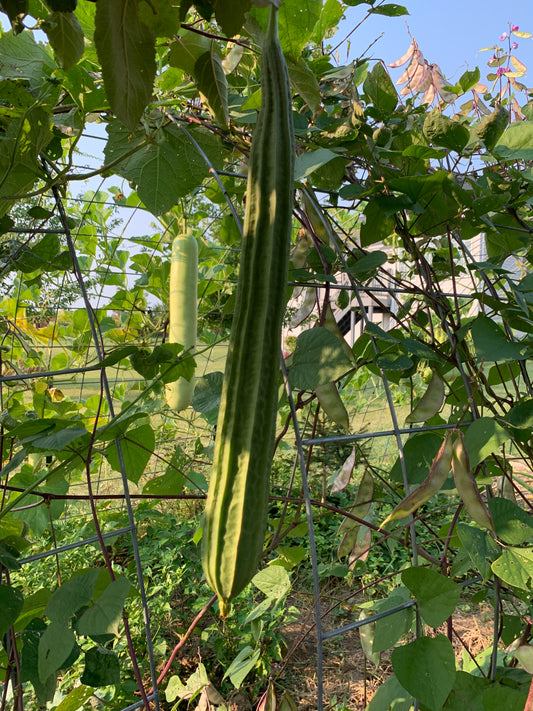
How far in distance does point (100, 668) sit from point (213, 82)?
2.53ft

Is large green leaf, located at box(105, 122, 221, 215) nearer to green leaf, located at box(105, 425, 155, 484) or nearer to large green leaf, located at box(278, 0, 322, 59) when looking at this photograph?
large green leaf, located at box(278, 0, 322, 59)

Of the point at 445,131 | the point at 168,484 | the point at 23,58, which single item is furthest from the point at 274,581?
the point at 23,58

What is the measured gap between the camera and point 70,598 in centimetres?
63

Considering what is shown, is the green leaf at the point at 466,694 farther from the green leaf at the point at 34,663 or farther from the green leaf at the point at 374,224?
the green leaf at the point at 374,224

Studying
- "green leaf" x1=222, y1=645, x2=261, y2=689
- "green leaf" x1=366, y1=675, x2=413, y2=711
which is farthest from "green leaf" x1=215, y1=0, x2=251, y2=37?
"green leaf" x1=222, y1=645, x2=261, y2=689

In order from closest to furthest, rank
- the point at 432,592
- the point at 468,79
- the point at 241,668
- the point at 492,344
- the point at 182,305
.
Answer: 1. the point at 432,592
2. the point at 492,344
3. the point at 468,79
4. the point at 182,305
5. the point at 241,668

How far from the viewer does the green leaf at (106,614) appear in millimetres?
597

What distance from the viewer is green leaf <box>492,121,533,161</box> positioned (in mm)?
876

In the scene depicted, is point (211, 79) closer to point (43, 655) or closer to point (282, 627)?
point (43, 655)

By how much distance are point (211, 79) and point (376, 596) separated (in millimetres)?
2308

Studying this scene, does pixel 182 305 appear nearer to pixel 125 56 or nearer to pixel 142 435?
pixel 142 435

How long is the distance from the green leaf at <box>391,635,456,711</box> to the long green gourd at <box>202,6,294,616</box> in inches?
13.7

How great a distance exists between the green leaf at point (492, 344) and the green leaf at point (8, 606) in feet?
2.36

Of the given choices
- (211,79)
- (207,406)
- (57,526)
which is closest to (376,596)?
(57,526)
